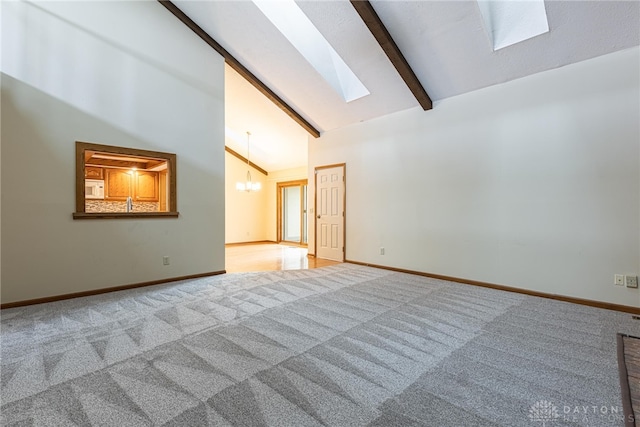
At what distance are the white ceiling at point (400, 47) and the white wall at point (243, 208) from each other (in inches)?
129

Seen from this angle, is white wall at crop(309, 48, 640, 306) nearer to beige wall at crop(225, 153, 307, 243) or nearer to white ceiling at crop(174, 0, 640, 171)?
white ceiling at crop(174, 0, 640, 171)

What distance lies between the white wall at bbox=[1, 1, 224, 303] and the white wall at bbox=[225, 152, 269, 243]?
4311mm

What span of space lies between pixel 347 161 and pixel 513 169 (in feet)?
9.67

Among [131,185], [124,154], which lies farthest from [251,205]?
[124,154]

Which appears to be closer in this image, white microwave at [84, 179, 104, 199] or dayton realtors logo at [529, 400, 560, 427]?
dayton realtors logo at [529, 400, 560, 427]

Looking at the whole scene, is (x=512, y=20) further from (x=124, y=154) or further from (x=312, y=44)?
(x=124, y=154)

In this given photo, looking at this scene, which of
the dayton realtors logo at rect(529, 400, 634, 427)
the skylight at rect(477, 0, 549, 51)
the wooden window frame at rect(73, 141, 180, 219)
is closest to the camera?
the dayton realtors logo at rect(529, 400, 634, 427)

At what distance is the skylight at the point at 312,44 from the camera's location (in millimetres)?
4281

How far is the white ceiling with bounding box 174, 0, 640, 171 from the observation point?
3.13 m

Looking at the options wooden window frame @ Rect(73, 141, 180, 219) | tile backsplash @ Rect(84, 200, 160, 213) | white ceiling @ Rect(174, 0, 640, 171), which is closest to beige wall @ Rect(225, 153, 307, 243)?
tile backsplash @ Rect(84, 200, 160, 213)

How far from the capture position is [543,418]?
1523 millimetres

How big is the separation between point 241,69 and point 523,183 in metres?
4.88

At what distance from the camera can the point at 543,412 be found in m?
1.57

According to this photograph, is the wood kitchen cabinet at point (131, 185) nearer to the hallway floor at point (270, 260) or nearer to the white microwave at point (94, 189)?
→ the white microwave at point (94, 189)
